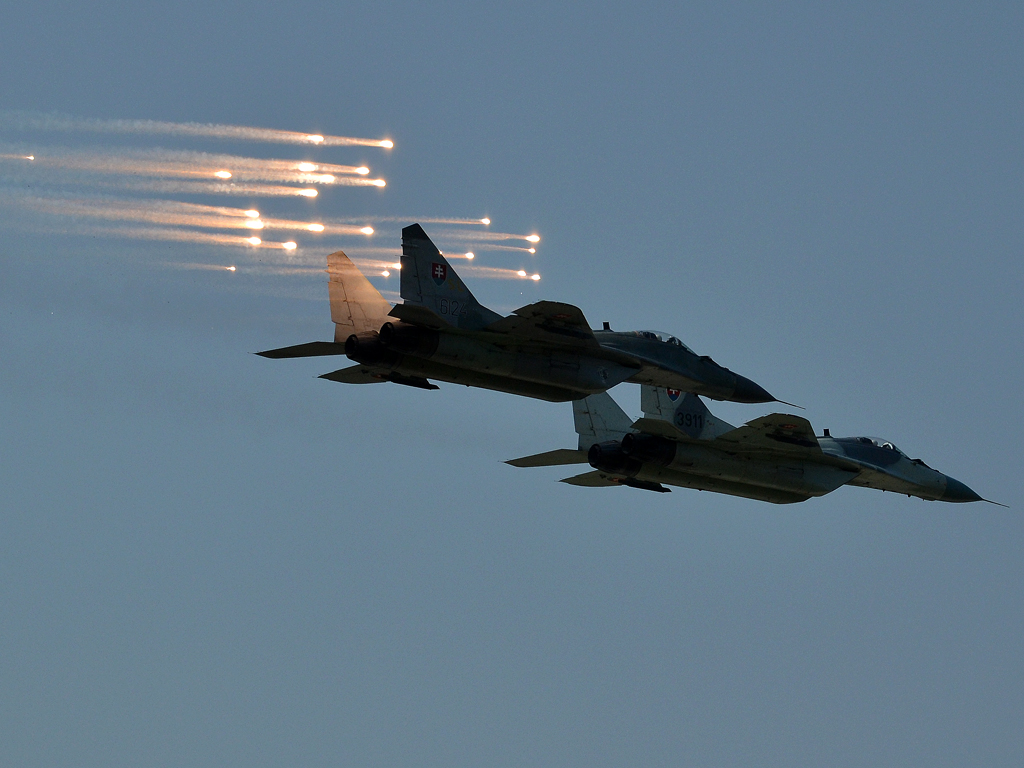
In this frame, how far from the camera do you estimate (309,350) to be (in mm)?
47906

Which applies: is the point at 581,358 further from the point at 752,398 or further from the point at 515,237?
the point at 752,398

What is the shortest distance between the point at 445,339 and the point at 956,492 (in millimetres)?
24777

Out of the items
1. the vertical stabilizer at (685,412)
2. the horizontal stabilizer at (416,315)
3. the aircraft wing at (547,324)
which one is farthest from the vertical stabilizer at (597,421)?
the horizontal stabilizer at (416,315)

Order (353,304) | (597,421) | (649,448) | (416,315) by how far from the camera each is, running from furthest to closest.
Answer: (597,421), (649,448), (353,304), (416,315)

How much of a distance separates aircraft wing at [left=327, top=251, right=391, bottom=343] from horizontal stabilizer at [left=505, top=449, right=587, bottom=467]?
35.2 feet

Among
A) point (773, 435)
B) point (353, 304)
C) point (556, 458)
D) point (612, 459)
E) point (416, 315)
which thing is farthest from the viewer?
point (556, 458)

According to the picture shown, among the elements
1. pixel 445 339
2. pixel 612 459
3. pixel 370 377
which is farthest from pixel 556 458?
pixel 445 339

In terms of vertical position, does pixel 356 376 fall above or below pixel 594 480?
above

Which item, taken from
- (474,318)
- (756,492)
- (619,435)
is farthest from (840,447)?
(474,318)

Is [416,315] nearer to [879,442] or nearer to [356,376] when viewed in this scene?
[356,376]

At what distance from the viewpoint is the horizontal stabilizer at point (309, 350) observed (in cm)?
4769

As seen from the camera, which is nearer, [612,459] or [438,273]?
[438,273]

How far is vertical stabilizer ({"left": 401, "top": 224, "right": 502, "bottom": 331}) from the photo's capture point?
4794cm

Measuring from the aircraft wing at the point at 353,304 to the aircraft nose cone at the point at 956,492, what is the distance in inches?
1011
